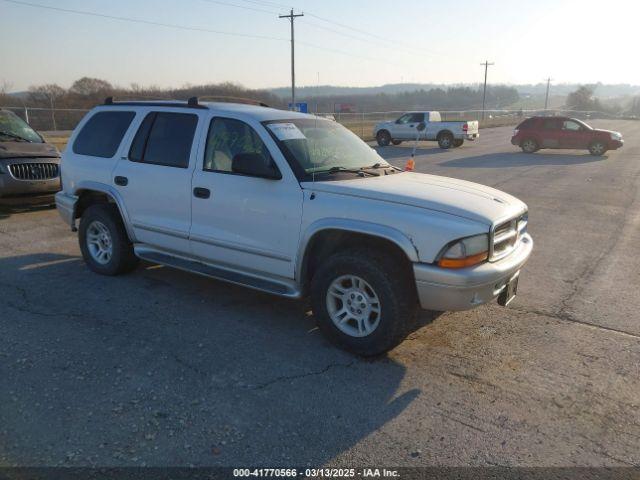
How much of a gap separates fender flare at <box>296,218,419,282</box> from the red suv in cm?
2185

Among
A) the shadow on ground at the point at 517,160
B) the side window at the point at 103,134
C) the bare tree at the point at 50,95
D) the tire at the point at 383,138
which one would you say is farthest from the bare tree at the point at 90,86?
the side window at the point at 103,134

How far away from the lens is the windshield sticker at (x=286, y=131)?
181 inches

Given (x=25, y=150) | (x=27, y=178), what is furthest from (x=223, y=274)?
(x=25, y=150)

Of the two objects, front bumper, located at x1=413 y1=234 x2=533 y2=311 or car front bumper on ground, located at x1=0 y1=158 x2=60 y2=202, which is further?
car front bumper on ground, located at x1=0 y1=158 x2=60 y2=202

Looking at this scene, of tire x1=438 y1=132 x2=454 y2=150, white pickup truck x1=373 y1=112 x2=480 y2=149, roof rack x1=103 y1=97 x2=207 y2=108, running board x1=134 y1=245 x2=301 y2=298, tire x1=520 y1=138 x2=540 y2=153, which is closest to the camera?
running board x1=134 y1=245 x2=301 y2=298

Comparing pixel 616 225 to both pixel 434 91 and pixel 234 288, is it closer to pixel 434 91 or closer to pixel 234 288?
pixel 234 288

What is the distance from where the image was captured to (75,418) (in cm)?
319

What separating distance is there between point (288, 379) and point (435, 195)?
1.77m

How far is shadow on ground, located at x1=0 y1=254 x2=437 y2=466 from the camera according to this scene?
2973 mm

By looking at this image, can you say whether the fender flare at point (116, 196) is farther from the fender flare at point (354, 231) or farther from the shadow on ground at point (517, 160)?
the shadow on ground at point (517, 160)

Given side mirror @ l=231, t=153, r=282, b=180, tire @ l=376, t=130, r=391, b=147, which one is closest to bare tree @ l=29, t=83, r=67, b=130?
tire @ l=376, t=130, r=391, b=147

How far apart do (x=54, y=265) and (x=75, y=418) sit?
3.63 metres

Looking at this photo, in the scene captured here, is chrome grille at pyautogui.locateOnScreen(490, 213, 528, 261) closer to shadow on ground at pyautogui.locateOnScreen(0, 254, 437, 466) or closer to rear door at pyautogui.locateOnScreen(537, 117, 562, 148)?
shadow on ground at pyautogui.locateOnScreen(0, 254, 437, 466)

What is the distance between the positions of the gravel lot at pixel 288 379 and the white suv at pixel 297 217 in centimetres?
44
